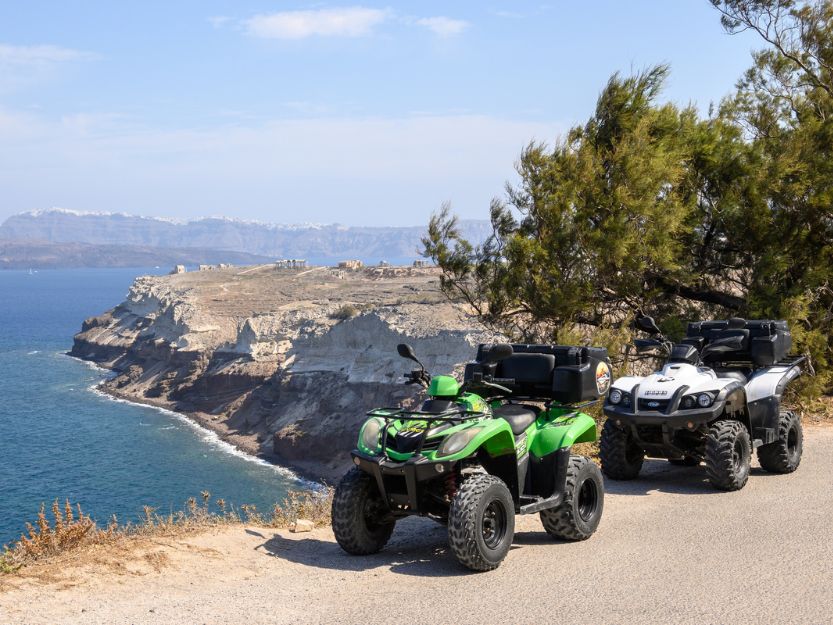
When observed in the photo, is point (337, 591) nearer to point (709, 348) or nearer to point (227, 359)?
point (709, 348)

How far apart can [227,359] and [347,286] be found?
107ft

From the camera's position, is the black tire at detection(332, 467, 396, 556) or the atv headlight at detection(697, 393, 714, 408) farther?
the atv headlight at detection(697, 393, 714, 408)

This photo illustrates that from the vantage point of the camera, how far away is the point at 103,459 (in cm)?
5744

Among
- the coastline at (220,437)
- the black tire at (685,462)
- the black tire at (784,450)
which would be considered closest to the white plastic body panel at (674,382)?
the black tire at (685,462)

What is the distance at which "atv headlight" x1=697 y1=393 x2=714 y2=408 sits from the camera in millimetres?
9391

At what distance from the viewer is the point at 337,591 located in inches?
250

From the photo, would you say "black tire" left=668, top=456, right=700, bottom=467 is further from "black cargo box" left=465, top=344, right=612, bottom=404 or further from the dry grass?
the dry grass

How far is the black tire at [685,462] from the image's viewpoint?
1034 centimetres

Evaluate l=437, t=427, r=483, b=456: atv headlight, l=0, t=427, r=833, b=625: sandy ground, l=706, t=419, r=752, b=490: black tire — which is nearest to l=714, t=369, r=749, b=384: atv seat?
l=706, t=419, r=752, b=490: black tire

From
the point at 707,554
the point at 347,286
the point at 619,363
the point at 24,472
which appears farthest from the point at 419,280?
the point at 707,554

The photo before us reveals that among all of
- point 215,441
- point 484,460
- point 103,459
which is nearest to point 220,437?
point 215,441

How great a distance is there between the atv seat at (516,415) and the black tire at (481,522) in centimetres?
66

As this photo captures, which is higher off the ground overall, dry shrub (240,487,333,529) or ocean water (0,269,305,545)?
dry shrub (240,487,333,529)

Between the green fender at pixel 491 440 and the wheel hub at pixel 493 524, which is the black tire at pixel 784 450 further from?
the wheel hub at pixel 493 524
